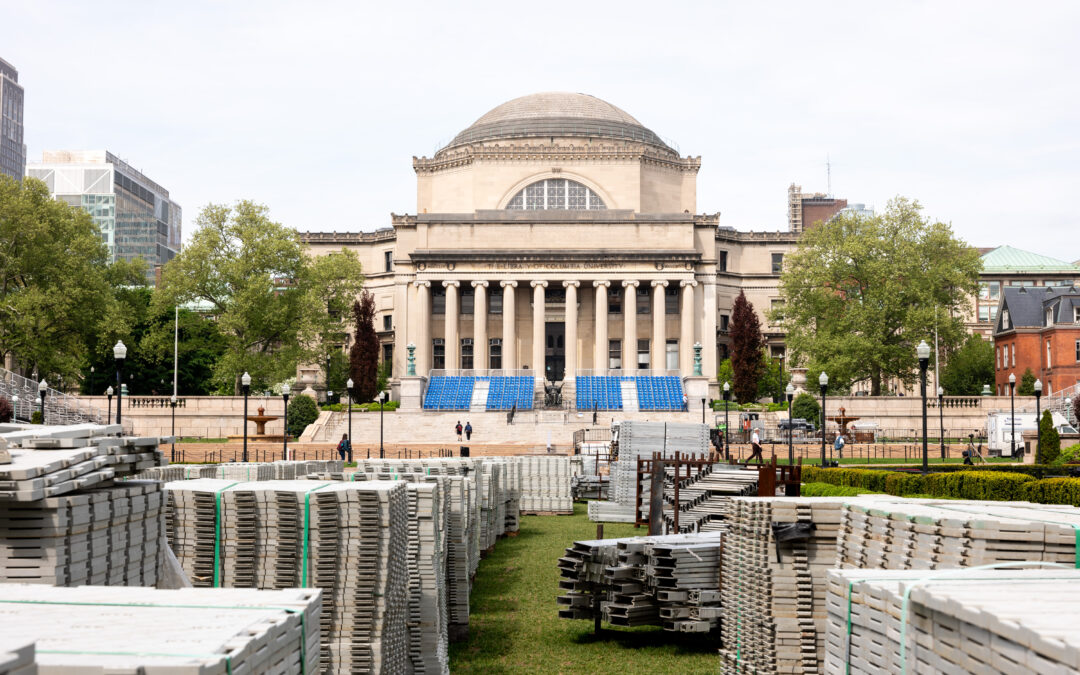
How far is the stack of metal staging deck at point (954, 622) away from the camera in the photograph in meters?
4.95

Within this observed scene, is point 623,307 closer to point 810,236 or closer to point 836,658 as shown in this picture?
point 810,236

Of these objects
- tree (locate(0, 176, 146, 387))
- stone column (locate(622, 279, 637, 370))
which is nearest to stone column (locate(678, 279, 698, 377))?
stone column (locate(622, 279, 637, 370))

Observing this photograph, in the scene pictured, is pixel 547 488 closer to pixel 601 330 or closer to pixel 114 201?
pixel 601 330

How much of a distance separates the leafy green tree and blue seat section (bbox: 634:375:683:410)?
23572mm

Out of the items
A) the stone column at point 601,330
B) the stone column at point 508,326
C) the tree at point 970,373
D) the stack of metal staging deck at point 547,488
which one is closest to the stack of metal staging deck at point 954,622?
the stack of metal staging deck at point 547,488

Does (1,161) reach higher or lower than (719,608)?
higher

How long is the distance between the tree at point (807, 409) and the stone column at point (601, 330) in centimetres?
1726

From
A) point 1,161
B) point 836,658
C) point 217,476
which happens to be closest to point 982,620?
point 836,658

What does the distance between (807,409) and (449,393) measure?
79.1 ft

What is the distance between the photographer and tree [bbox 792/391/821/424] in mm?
64938

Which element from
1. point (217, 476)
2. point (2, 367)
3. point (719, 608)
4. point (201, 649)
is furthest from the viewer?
point (2, 367)

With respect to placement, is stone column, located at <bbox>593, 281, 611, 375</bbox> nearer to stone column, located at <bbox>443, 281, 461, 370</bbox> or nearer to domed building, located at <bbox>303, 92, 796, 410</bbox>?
domed building, located at <bbox>303, 92, 796, 410</bbox>

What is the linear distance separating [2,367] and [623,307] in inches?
1682

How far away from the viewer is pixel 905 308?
68.1 meters
